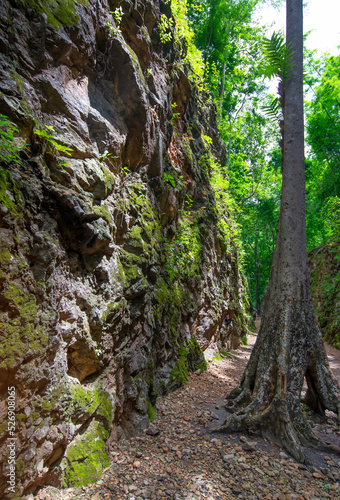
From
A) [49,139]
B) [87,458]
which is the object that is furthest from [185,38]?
[87,458]

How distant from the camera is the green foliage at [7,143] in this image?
2537 millimetres

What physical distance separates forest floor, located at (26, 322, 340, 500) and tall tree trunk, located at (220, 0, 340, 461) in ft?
0.98

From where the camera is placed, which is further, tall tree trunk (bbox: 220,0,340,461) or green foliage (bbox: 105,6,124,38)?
green foliage (bbox: 105,6,124,38)

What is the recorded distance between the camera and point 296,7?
6.35m

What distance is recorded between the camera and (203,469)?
346 centimetres

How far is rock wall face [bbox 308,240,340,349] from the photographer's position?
45.7 feet

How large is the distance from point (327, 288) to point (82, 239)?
45.8 feet

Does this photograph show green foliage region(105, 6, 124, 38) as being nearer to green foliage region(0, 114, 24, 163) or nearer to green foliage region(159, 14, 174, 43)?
green foliage region(159, 14, 174, 43)

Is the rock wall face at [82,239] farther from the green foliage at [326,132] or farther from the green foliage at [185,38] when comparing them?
the green foliage at [326,132]

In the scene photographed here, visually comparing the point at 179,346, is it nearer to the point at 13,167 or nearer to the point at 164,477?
the point at 164,477

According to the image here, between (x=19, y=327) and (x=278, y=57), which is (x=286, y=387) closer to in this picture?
(x=19, y=327)

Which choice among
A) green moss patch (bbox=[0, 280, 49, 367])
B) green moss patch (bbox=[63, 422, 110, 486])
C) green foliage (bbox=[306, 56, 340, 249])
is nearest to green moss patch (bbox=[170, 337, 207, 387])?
green moss patch (bbox=[63, 422, 110, 486])

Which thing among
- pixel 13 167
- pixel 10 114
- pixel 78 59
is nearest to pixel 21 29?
pixel 78 59

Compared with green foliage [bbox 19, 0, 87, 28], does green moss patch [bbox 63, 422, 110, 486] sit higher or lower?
lower
